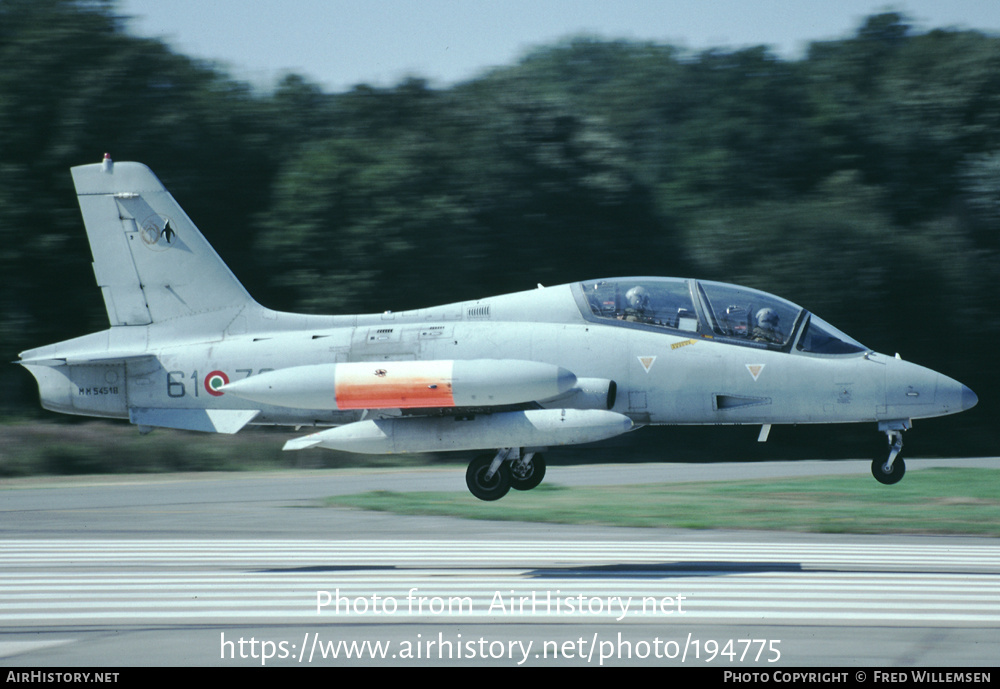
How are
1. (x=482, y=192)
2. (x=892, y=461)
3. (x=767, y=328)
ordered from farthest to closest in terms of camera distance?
(x=482, y=192) → (x=892, y=461) → (x=767, y=328)

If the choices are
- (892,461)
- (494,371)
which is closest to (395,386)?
(494,371)

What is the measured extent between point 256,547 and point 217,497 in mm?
7480

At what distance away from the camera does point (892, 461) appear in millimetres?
14305

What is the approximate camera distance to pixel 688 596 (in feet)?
43.8

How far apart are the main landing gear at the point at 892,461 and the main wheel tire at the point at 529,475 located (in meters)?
4.63

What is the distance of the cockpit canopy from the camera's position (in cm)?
1420

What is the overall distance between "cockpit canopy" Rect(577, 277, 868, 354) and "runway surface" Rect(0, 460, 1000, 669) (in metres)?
3.18

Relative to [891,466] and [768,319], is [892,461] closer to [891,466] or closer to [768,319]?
[891,466]

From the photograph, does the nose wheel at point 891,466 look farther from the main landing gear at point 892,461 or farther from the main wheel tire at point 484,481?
the main wheel tire at point 484,481

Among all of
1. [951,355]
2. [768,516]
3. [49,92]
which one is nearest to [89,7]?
[49,92]

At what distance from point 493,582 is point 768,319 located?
5.04 meters

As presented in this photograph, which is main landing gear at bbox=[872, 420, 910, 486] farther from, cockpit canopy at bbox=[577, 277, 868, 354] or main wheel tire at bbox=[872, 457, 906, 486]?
cockpit canopy at bbox=[577, 277, 868, 354]

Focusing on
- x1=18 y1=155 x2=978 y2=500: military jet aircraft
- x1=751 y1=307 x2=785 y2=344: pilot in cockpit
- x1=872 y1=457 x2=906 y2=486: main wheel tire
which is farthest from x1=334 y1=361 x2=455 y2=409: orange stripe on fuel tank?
x1=872 y1=457 x2=906 y2=486: main wheel tire

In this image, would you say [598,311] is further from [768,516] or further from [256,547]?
[768,516]
